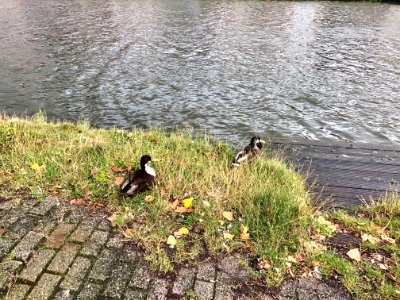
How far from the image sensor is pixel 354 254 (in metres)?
4.38

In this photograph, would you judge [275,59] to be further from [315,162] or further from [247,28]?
[315,162]

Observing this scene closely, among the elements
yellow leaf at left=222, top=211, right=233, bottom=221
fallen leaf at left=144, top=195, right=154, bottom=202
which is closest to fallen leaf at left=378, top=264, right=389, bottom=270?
yellow leaf at left=222, top=211, right=233, bottom=221

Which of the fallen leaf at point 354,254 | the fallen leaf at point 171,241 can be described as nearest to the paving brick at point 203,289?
the fallen leaf at point 171,241

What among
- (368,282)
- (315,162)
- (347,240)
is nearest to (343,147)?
(315,162)

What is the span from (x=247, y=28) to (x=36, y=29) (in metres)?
12.9

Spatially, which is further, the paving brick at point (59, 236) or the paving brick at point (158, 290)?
the paving brick at point (59, 236)

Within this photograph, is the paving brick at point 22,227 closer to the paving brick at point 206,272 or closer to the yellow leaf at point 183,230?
the yellow leaf at point 183,230

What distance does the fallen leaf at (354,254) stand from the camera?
170 inches

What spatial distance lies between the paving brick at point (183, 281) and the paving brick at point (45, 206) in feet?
6.93

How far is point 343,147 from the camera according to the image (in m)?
7.96

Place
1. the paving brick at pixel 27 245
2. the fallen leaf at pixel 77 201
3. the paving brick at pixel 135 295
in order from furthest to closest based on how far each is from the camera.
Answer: the fallen leaf at pixel 77 201 < the paving brick at pixel 27 245 < the paving brick at pixel 135 295

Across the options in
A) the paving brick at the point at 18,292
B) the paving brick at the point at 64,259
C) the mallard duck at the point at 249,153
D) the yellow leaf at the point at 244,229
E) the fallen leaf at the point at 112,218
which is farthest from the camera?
the mallard duck at the point at 249,153

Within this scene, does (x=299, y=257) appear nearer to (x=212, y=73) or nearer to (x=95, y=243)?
(x=95, y=243)

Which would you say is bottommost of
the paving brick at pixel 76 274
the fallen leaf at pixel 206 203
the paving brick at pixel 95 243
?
the fallen leaf at pixel 206 203
